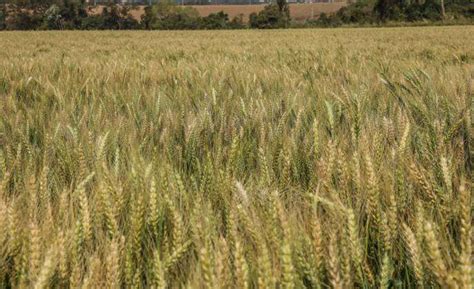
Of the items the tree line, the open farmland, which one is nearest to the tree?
the tree line

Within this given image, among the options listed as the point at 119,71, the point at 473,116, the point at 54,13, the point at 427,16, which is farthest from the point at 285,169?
the point at 54,13

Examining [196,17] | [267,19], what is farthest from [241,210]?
[196,17]

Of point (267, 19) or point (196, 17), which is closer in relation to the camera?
point (267, 19)

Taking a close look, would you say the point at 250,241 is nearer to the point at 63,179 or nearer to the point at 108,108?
the point at 63,179

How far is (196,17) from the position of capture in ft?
178

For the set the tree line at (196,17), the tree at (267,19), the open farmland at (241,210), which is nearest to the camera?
the open farmland at (241,210)

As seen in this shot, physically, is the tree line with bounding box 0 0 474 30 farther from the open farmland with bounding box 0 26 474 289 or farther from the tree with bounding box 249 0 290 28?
the open farmland with bounding box 0 26 474 289

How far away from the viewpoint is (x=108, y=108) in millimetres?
1746

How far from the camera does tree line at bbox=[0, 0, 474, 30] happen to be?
47.7 meters

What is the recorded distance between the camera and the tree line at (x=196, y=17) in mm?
47719

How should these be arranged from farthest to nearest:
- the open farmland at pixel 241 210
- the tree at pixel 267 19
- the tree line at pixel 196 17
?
1. the tree at pixel 267 19
2. the tree line at pixel 196 17
3. the open farmland at pixel 241 210

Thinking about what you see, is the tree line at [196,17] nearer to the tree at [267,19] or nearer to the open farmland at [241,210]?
the tree at [267,19]

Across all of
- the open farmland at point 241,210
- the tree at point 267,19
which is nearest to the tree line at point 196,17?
the tree at point 267,19

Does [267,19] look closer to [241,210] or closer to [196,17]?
[196,17]
